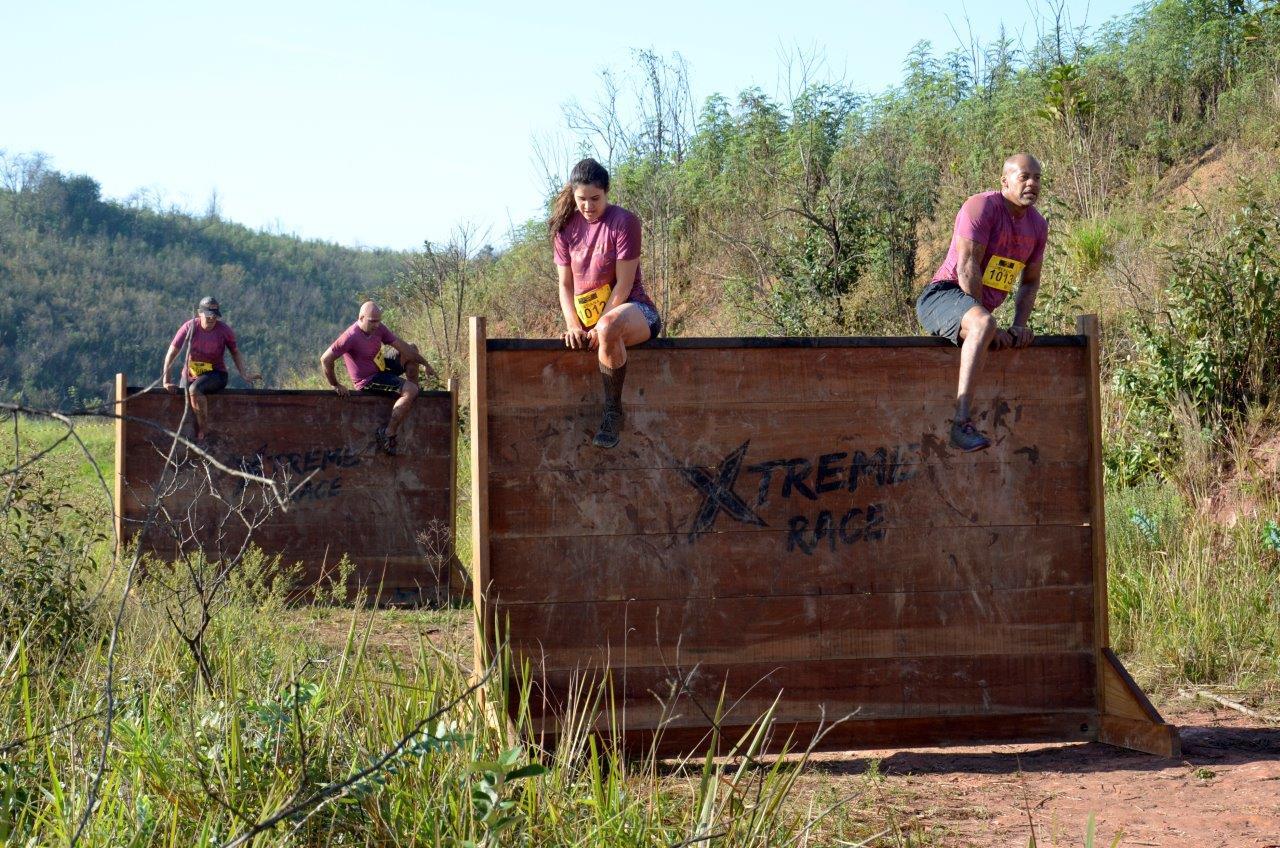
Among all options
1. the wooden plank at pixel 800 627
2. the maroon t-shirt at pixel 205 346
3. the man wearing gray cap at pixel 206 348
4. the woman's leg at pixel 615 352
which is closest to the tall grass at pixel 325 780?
the wooden plank at pixel 800 627

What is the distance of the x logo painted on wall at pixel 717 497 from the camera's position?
17.1ft

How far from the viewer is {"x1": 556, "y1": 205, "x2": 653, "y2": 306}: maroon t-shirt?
5508 mm

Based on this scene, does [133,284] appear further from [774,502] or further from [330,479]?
[774,502]

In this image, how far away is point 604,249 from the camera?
5531 mm

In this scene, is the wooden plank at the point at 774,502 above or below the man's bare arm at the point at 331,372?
below

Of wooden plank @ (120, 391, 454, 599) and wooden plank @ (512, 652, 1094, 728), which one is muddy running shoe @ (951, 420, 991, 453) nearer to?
wooden plank @ (512, 652, 1094, 728)

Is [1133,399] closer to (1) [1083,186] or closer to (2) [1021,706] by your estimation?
(2) [1021,706]

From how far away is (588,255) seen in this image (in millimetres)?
5594

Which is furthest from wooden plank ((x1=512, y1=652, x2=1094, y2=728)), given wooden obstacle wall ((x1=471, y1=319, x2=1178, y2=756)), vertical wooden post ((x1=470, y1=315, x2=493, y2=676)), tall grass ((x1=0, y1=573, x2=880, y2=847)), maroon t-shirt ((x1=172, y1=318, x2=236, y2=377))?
maroon t-shirt ((x1=172, y1=318, x2=236, y2=377))

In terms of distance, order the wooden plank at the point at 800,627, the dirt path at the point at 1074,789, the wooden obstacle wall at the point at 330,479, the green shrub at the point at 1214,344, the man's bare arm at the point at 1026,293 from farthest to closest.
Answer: the wooden obstacle wall at the point at 330,479, the green shrub at the point at 1214,344, the man's bare arm at the point at 1026,293, the wooden plank at the point at 800,627, the dirt path at the point at 1074,789

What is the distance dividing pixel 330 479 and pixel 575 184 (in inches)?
234

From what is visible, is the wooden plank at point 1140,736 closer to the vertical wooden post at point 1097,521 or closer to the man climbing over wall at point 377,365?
the vertical wooden post at point 1097,521

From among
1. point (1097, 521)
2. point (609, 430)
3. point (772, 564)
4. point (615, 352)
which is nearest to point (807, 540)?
point (772, 564)

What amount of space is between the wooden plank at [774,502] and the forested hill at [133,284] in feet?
151
